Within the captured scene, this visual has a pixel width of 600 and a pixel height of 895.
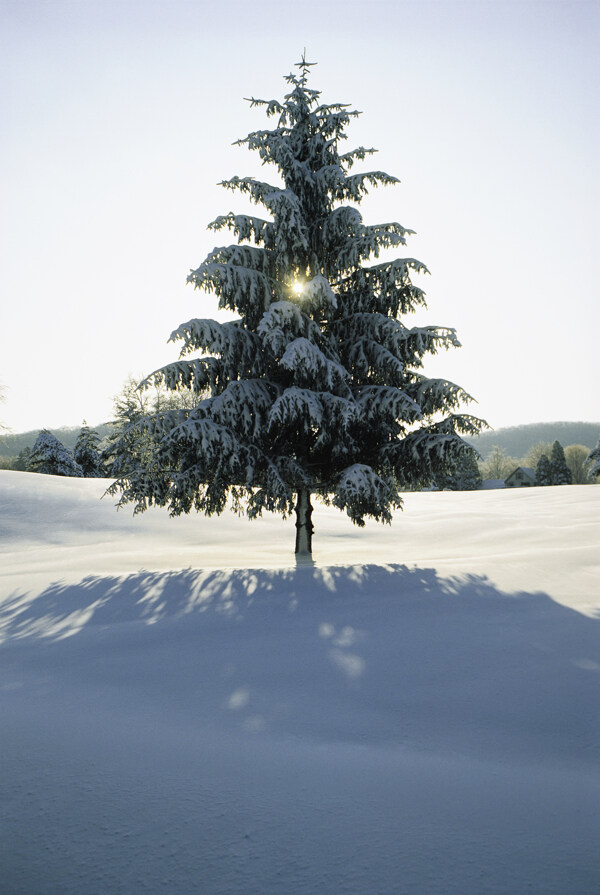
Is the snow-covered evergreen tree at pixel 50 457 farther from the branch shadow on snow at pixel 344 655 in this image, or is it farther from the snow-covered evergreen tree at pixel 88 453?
the branch shadow on snow at pixel 344 655

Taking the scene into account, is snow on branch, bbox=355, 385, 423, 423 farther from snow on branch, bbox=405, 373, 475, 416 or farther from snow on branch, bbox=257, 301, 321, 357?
snow on branch, bbox=257, 301, 321, 357

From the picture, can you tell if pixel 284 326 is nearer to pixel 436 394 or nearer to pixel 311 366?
pixel 311 366

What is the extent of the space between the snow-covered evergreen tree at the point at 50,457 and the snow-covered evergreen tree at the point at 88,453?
1797 mm

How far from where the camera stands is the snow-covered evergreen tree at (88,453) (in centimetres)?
4012

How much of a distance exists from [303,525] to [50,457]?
31251 mm

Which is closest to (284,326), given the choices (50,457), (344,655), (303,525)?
(303,525)

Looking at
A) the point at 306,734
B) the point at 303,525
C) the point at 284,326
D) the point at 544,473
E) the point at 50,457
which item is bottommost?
the point at 306,734

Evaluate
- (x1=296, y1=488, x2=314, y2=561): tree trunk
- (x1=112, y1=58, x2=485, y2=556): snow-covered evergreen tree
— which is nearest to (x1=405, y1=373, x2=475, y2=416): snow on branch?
(x1=112, y1=58, x2=485, y2=556): snow-covered evergreen tree

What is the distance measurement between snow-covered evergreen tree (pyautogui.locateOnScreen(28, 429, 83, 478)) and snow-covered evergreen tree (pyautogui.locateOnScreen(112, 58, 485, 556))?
99.4 feet

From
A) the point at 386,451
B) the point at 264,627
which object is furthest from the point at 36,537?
the point at 264,627

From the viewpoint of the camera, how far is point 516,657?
440cm

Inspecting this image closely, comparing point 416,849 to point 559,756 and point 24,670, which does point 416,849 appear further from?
point 24,670

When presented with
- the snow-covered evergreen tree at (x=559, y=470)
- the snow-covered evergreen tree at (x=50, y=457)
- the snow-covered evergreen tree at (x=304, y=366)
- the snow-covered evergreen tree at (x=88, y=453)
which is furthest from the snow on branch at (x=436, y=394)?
the snow-covered evergreen tree at (x=559, y=470)

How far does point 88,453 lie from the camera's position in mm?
40219
